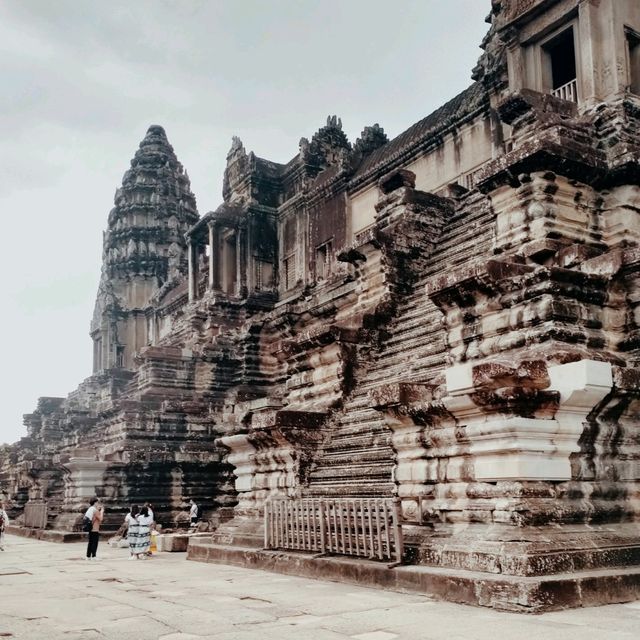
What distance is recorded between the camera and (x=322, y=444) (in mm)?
12648

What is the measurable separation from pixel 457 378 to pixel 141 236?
41332 mm

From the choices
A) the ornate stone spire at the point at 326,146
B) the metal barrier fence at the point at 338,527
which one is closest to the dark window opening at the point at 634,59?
the metal barrier fence at the point at 338,527

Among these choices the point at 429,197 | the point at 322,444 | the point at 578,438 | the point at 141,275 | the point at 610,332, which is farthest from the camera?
the point at 141,275

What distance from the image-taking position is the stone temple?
26.7ft

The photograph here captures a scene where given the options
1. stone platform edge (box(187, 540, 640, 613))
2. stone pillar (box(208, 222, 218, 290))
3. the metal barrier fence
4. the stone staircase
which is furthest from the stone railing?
stone pillar (box(208, 222, 218, 290))

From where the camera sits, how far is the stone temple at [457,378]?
815 cm

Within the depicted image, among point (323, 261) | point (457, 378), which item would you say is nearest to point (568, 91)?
point (457, 378)

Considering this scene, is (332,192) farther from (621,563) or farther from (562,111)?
(621,563)

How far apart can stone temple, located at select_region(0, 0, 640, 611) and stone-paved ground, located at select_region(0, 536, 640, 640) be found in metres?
0.39

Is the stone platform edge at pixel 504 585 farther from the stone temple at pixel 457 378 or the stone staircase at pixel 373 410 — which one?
the stone staircase at pixel 373 410

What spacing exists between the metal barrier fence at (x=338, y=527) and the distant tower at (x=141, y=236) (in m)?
35.9

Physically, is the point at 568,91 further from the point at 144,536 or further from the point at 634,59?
the point at 144,536

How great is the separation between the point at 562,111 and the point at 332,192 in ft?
42.9

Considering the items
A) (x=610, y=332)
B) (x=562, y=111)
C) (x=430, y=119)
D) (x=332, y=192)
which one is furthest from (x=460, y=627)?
(x=332, y=192)
